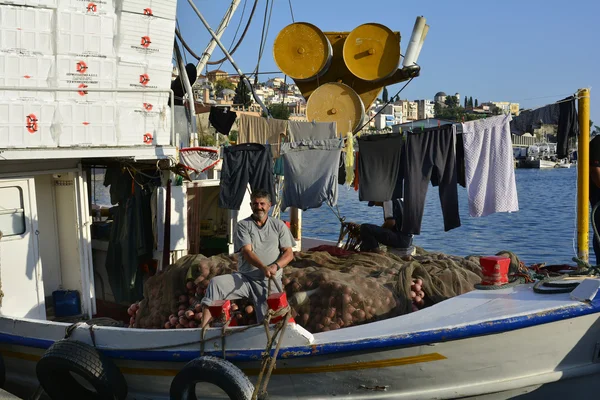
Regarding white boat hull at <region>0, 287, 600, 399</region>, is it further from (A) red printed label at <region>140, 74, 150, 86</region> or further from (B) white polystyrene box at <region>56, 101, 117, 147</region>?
(A) red printed label at <region>140, 74, 150, 86</region>

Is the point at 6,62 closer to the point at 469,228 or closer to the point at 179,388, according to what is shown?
the point at 179,388

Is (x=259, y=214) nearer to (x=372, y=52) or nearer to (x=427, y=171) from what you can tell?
(x=427, y=171)

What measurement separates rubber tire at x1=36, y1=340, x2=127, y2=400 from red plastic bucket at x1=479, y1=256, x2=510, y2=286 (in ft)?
12.9

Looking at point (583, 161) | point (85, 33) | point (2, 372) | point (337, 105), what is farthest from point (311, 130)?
point (2, 372)

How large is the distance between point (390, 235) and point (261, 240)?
137 inches

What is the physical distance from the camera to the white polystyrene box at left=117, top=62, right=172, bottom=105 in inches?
297

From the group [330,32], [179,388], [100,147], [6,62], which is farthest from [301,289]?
[330,32]

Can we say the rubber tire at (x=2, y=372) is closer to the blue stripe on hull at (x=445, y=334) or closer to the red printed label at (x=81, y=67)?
the red printed label at (x=81, y=67)

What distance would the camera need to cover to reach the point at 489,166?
26.8 ft

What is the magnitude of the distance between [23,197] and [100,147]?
1155 mm

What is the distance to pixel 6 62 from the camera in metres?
6.86

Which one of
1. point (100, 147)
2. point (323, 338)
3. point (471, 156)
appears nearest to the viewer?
point (323, 338)

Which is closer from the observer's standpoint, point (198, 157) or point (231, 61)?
point (198, 157)

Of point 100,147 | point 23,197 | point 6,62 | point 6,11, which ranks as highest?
point 6,11
